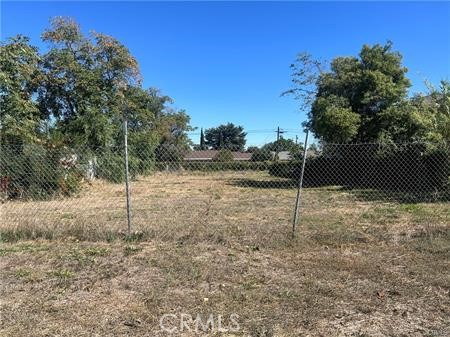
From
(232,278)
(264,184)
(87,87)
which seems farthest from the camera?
(87,87)

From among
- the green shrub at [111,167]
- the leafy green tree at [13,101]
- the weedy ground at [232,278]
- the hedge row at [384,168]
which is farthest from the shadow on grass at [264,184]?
the weedy ground at [232,278]

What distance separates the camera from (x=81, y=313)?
4156 mm

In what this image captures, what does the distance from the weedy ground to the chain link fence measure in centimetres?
10

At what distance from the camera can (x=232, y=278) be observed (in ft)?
17.0

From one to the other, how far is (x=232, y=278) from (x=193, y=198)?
374 inches

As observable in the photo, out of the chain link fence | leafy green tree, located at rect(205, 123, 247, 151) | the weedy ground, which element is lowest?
the weedy ground

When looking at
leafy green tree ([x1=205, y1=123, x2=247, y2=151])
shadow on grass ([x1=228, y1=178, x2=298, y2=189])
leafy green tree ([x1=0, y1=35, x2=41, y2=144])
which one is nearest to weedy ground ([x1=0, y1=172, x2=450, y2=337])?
leafy green tree ([x1=0, y1=35, x2=41, y2=144])

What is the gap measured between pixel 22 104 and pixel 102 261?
39.1ft

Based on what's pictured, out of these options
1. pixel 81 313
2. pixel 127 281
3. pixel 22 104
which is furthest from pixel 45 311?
pixel 22 104

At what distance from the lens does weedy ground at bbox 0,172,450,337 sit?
396 cm

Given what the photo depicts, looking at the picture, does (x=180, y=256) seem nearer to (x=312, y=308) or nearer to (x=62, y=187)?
(x=312, y=308)

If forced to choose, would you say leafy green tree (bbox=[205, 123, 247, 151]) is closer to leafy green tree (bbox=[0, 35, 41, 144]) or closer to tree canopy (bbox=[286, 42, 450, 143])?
tree canopy (bbox=[286, 42, 450, 143])

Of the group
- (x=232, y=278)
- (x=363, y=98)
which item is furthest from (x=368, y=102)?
(x=232, y=278)

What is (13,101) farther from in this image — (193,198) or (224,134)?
(224,134)
